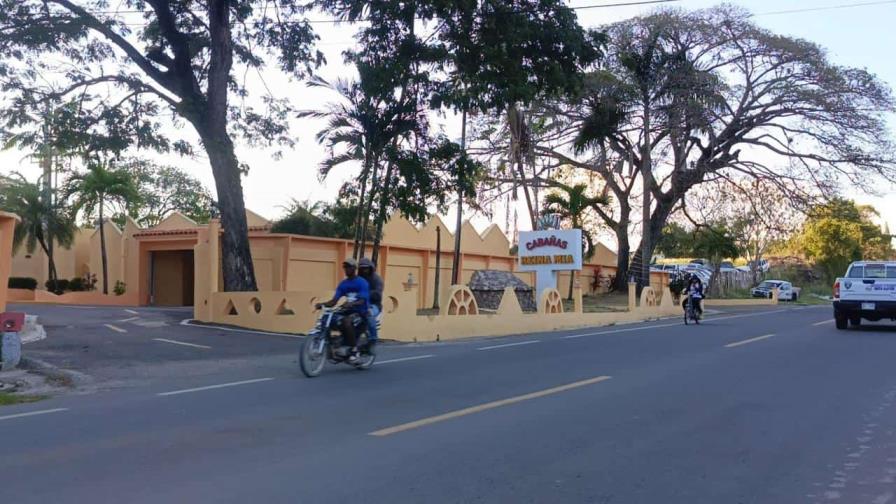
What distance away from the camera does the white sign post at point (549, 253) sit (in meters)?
26.9

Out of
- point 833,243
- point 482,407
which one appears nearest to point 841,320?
point 482,407

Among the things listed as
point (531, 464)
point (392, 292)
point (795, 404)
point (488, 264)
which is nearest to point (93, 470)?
point (531, 464)

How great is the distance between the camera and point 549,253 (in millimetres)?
27438

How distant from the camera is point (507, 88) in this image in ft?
62.4

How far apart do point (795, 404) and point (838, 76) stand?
31.0 metres

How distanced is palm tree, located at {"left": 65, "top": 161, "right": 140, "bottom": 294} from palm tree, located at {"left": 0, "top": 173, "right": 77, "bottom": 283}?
3.58ft

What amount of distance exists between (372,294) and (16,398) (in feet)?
15.7

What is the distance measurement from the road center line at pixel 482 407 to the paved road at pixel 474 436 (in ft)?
0.14

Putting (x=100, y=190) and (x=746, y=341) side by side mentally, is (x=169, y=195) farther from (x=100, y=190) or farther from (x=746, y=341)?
(x=746, y=341)

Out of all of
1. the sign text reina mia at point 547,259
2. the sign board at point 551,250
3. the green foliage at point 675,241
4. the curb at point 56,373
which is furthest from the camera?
the green foliage at point 675,241

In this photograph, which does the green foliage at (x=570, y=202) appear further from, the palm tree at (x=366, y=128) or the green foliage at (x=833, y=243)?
the green foliage at (x=833, y=243)

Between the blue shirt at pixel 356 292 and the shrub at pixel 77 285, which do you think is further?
the shrub at pixel 77 285

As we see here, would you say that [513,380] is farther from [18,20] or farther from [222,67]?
[18,20]

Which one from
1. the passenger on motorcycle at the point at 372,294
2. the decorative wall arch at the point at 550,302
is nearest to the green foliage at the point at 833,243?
the decorative wall arch at the point at 550,302
